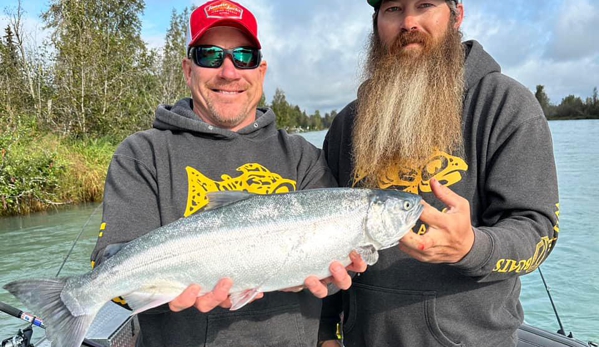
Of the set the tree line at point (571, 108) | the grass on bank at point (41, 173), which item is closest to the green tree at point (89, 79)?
the grass on bank at point (41, 173)

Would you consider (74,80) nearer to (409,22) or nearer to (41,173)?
(41,173)

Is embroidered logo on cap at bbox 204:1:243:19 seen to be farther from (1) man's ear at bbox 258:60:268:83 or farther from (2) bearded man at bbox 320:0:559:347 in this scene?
(2) bearded man at bbox 320:0:559:347

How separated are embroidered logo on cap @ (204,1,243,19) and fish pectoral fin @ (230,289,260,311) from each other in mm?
1922

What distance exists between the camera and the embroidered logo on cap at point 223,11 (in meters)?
3.38

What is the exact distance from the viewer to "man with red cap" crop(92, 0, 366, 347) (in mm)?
2875

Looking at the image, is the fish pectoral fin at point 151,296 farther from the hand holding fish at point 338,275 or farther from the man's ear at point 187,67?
the man's ear at point 187,67

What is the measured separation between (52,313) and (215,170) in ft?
4.13

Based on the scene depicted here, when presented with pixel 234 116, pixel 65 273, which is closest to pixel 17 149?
pixel 65 273

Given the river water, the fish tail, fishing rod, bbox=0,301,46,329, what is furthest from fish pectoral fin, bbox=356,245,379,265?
the river water

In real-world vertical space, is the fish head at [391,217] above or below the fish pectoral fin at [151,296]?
above

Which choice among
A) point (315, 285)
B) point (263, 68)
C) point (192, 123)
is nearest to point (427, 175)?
point (315, 285)

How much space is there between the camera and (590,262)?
40.9ft

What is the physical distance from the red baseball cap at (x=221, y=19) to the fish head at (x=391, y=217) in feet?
5.28

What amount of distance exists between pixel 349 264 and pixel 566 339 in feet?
11.4
